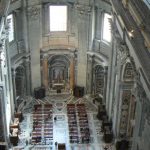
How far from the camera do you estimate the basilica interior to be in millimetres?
34906

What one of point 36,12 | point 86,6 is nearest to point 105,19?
point 86,6

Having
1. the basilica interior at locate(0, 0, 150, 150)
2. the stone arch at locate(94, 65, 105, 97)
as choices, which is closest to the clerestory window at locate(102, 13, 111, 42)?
the basilica interior at locate(0, 0, 150, 150)

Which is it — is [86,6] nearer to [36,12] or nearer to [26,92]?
[36,12]

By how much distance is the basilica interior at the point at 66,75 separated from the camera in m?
34.9

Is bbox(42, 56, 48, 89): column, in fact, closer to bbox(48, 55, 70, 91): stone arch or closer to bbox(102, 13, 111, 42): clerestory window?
bbox(48, 55, 70, 91): stone arch

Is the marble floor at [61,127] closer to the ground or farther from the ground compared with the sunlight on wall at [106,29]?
closer to the ground

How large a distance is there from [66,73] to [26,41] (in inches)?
247

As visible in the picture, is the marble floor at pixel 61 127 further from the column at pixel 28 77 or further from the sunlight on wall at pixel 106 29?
the sunlight on wall at pixel 106 29

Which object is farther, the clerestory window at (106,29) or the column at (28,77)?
the column at (28,77)

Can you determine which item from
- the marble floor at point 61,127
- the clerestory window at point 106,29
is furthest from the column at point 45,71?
the clerestory window at point 106,29

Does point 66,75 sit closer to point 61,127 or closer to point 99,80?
point 99,80

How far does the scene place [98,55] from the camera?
136 ft

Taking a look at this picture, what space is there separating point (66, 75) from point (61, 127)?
7.27 metres

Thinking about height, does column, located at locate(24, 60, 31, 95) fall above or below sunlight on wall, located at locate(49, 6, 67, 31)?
below
